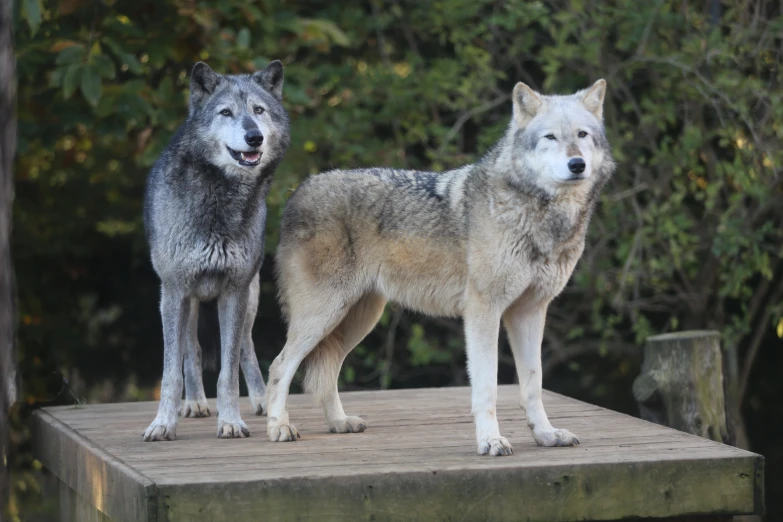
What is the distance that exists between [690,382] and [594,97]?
5.98 ft

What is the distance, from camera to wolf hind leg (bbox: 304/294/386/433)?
182 inches

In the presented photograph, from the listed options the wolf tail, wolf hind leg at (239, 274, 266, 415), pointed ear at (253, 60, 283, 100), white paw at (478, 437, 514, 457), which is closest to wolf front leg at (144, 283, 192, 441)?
wolf hind leg at (239, 274, 266, 415)

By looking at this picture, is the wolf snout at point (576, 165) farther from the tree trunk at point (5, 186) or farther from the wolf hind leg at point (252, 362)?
the tree trunk at point (5, 186)

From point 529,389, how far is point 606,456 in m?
0.46

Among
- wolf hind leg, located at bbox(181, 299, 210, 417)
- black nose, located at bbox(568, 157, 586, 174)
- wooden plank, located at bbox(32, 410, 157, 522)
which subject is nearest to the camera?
wooden plank, located at bbox(32, 410, 157, 522)

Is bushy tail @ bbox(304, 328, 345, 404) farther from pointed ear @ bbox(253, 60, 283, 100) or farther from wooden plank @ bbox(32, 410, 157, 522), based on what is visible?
pointed ear @ bbox(253, 60, 283, 100)

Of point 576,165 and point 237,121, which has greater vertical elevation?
point 237,121

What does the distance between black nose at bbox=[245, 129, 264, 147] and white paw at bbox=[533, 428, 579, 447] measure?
5.31 feet

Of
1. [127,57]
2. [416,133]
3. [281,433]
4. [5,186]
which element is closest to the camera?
[5,186]

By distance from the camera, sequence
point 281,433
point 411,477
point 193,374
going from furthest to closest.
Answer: point 193,374 → point 281,433 → point 411,477

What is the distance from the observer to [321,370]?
182 inches

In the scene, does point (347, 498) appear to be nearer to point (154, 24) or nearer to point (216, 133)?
point (216, 133)

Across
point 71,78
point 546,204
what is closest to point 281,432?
point 546,204

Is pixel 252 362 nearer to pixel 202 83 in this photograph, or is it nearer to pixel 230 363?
pixel 230 363
